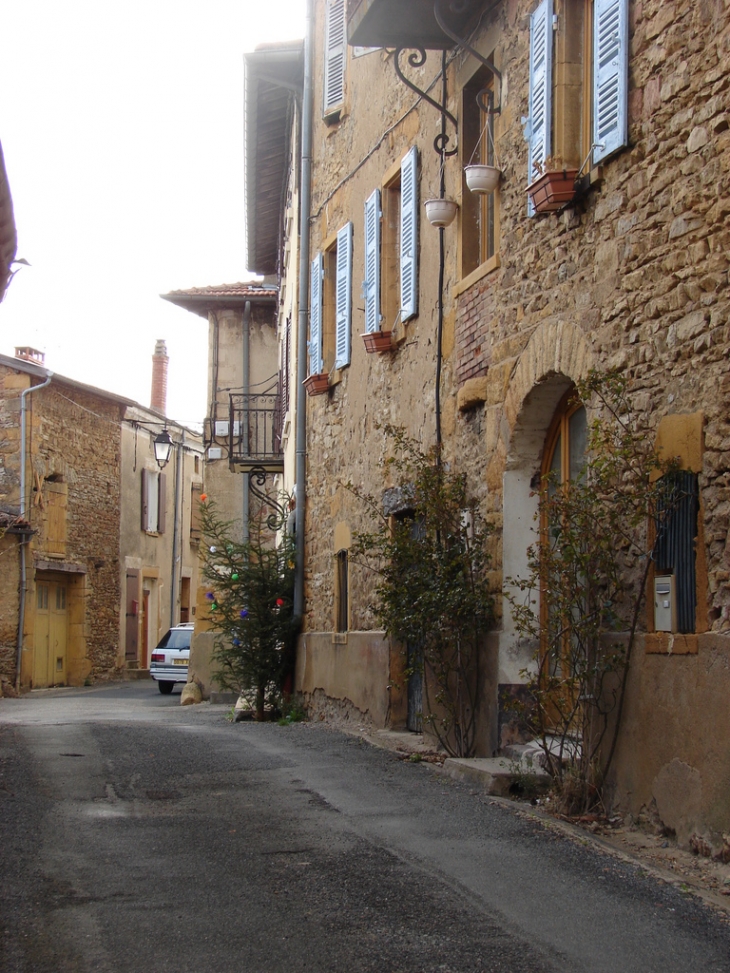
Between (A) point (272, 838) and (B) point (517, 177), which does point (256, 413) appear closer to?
(B) point (517, 177)

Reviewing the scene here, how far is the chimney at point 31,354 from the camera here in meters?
29.7

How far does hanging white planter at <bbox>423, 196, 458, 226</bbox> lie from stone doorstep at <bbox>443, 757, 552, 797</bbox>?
4253 mm

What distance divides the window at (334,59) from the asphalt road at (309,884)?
349 inches

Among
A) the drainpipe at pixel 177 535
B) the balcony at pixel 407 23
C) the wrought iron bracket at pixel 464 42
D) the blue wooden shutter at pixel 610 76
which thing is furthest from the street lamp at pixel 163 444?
the blue wooden shutter at pixel 610 76

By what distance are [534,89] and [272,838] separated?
5034mm

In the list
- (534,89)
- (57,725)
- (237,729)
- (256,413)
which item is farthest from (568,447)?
(256,413)

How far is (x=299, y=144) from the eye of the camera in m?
17.1

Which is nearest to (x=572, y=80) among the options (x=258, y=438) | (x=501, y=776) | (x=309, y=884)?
(x=501, y=776)

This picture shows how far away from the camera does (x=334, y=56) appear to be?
14.9 meters

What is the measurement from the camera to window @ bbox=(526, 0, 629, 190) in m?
7.05

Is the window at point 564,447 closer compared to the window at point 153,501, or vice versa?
the window at point 564,447

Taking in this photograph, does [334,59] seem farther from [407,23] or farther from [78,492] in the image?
[78,492]

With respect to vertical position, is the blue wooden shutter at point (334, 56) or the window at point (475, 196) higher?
the blue wooden shutter at point (334, 56)

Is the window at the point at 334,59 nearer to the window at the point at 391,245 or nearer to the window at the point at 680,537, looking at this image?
the window at the point at 391,245
